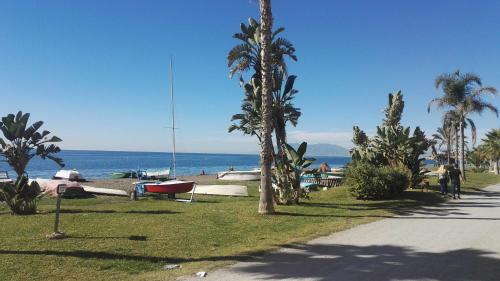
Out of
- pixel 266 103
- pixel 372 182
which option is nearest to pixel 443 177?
pixel 372 182

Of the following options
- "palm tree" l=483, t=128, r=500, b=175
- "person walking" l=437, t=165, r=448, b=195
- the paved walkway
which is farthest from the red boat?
"palm tree" l=483, t=128, r=500, b=175

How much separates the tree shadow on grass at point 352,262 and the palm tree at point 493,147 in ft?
163

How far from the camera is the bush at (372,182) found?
1781 centimetres

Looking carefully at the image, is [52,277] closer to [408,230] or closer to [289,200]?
[408,230]

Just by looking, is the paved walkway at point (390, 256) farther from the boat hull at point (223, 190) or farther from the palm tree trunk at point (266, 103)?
the boat hull at point (223, 190)

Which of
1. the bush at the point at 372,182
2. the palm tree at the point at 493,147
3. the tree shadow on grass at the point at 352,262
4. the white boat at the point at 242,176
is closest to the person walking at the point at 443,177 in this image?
the bush at the point at 372,182

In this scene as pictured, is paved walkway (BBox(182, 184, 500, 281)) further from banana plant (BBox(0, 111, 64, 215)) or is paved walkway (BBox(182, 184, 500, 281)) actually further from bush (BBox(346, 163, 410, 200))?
banana plant (BBox(0, 111, 64, 215))

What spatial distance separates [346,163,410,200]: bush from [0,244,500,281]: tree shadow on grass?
9.61 m

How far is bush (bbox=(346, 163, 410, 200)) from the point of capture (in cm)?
1781

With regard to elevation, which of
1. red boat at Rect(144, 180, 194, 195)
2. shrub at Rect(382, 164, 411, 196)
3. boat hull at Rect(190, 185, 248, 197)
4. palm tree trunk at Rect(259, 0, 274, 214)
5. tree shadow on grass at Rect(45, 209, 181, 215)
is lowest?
tree shadow on grass at Rect(45, 209, 181, 215)

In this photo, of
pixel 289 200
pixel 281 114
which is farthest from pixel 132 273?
pixel 281 114

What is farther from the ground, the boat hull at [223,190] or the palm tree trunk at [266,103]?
the palm tree trunk at [266,103]

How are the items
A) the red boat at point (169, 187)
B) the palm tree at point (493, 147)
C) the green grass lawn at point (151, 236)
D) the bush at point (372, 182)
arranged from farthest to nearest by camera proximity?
the palm tree at point (493, 147)
the red boat at point (169, 187)
the bush at point (372, 182)
the green grass lawn at point (151, 236)

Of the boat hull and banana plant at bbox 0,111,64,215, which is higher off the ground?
banana plant at bbox 0,111,64,215
